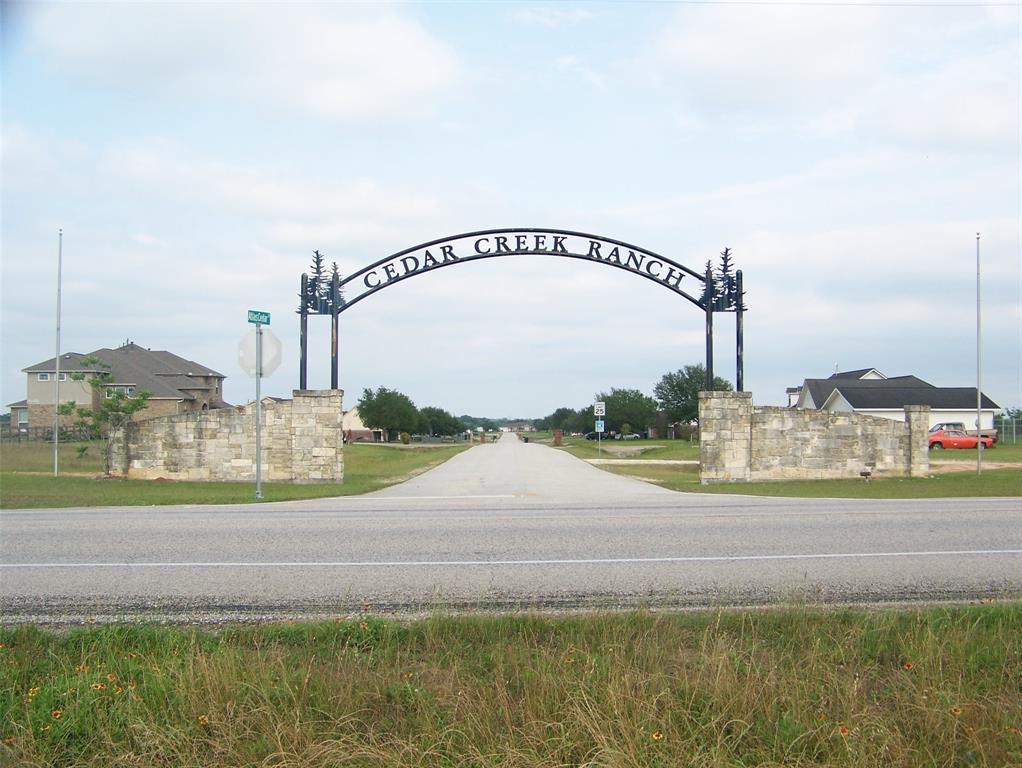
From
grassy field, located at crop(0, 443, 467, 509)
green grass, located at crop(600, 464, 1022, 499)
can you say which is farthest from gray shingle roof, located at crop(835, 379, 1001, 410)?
grassy field, located at crop(0, 443, 467, 509)

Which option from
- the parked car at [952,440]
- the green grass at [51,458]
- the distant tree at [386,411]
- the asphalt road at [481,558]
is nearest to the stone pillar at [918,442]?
the asphalt road at [481,558]

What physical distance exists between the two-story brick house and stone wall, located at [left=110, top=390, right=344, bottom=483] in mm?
33534

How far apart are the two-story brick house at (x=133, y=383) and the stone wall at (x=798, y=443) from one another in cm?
4351

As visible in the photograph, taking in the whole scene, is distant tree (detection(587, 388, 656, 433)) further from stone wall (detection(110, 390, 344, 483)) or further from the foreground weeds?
the foreground weeds

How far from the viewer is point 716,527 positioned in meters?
11.8

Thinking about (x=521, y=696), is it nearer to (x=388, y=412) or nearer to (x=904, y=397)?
(x=904, y=397)

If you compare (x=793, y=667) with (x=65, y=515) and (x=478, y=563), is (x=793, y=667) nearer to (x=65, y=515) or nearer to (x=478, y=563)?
(x=478, y=563)

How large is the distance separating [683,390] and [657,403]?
38.8 ft

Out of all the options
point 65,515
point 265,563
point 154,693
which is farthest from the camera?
point 65,515

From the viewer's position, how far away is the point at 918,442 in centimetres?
2441

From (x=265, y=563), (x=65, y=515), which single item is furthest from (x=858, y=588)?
(x=65, y=515)

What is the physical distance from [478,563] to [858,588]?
373 centimetres

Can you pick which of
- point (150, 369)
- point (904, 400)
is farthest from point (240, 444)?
point (904, 400)

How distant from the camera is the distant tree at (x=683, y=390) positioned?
90.4 m
